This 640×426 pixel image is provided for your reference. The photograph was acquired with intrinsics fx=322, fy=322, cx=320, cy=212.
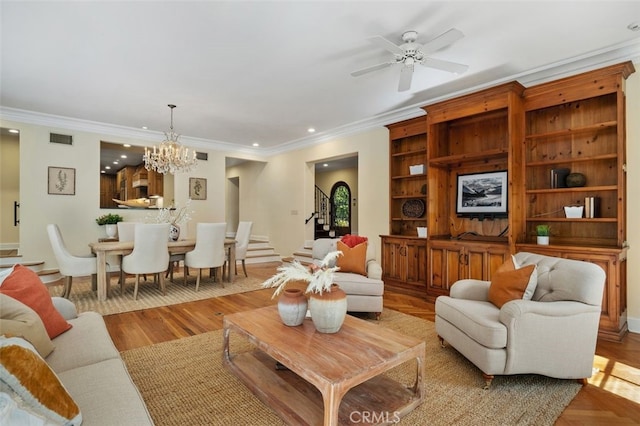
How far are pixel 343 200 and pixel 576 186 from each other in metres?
7.48

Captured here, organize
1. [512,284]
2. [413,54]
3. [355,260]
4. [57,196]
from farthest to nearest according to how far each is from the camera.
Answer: [57,196] → [355,260] → [413,54] → [512,284]

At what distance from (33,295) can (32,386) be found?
1104 mm

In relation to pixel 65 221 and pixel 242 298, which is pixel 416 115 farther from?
pixel 65 221

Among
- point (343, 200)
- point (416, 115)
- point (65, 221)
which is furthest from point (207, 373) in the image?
point (343, 200)

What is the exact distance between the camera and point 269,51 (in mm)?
3232

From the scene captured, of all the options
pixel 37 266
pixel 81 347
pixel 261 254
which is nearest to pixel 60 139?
pixel 37 266

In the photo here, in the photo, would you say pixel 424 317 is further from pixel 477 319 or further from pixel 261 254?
pixel 261 254

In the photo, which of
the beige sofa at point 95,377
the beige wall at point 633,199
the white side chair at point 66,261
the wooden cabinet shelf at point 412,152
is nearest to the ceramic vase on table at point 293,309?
the beige sofa at point 95,377

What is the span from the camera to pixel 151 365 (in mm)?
2488

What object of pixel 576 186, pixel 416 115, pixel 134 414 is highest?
pixel 416 115

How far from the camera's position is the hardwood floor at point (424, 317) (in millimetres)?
1950

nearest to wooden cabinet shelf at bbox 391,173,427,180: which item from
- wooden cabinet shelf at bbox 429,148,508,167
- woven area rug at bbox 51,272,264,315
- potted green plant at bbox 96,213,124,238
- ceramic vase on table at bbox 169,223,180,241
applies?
wooden cabinet shelf at bbox 429,148,508,167

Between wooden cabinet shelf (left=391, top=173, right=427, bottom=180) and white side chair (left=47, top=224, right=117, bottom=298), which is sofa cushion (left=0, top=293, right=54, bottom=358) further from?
wooden cabinet shelf (left=391, top=173, right=427, bottom=180)

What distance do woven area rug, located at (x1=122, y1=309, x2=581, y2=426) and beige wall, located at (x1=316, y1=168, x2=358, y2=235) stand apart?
7.77 m
